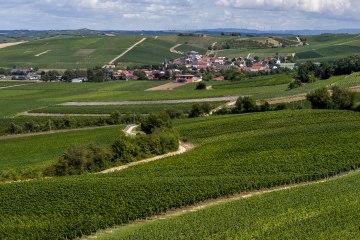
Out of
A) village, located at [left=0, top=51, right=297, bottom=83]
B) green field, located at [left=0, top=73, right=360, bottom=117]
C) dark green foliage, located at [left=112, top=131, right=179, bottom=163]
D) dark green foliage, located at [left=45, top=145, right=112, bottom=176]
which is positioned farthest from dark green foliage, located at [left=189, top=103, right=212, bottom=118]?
village, located at [left=0, top=51, right=297, bottom=83]

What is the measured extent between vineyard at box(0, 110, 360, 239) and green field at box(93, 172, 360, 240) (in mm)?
1241

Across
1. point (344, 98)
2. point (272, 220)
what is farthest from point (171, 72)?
point (272, 220)

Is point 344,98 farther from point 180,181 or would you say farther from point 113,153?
point 180,181

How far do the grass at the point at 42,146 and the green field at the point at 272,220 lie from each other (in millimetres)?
25112

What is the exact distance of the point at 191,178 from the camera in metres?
43.0

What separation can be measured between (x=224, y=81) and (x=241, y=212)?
11922 centimetres

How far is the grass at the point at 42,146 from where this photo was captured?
5809 centimetres

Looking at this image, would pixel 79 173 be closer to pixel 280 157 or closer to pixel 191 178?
pixel 191 178

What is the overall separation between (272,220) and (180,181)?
11.7 meters

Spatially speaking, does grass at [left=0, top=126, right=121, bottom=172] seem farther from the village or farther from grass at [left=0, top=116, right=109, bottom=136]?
the village

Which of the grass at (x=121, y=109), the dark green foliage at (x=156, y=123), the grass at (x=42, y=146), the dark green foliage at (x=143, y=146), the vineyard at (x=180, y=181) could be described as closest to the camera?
the vineyard at (x=180, y=181)

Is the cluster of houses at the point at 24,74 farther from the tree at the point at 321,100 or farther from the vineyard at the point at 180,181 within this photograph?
the vineyard at the point at 180,181

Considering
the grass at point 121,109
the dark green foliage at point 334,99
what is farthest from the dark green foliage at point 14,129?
the dark green foliage at point 334,99

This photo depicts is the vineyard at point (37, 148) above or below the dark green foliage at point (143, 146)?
below
